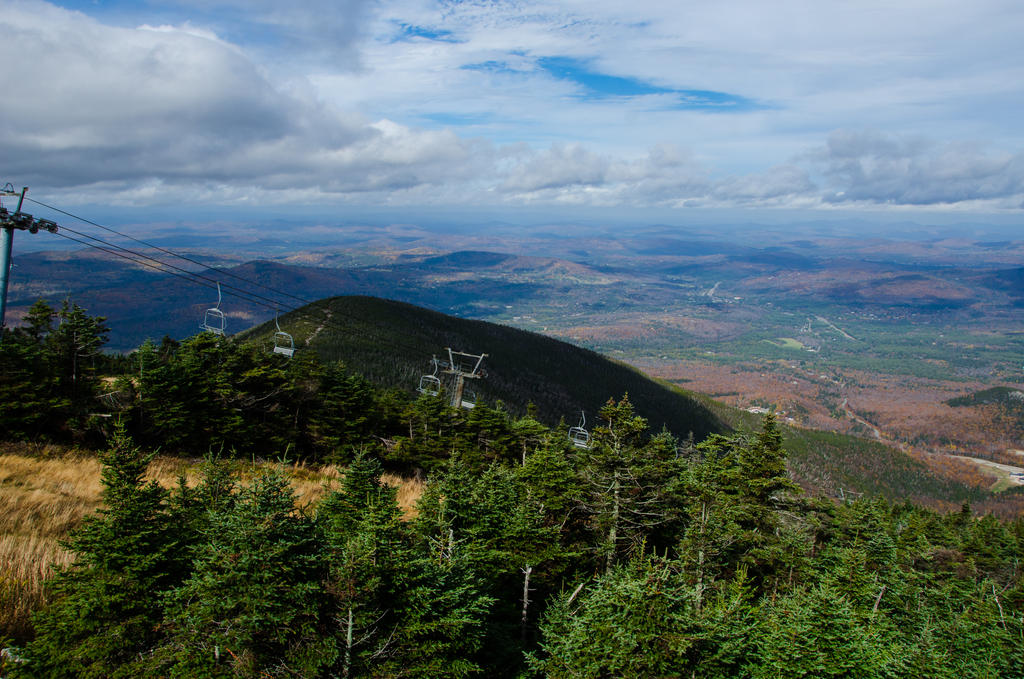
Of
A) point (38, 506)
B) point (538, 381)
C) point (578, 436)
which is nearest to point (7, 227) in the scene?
point (38, 506)

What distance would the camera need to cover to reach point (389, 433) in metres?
34.3

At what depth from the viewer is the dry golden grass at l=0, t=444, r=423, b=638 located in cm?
745

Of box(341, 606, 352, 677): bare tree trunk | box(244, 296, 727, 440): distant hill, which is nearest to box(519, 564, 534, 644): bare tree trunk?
box(341, 606, 352, 677): bare tree trunk

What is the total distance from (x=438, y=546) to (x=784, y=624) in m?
7.38

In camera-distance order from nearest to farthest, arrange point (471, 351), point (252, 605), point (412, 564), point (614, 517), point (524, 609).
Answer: point (252, 605), point (412, 564), point (524, 609), point (614, 517), point (471, 351)

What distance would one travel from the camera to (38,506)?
10.4 m

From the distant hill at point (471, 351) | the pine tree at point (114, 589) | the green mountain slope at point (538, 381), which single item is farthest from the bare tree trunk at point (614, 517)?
the green mountain slope at point (538, 381)

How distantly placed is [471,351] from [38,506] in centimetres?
16461

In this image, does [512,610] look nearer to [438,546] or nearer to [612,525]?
[438,546]

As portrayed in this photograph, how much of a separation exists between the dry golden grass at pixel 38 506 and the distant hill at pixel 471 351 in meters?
98.9

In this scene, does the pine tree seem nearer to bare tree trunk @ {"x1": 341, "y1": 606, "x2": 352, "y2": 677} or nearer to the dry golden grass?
the dry golden grass

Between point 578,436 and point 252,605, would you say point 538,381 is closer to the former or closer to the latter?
point 578,436

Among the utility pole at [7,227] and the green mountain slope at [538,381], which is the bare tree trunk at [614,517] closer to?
the utility pole at [7,227]

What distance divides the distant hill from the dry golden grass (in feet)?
324
